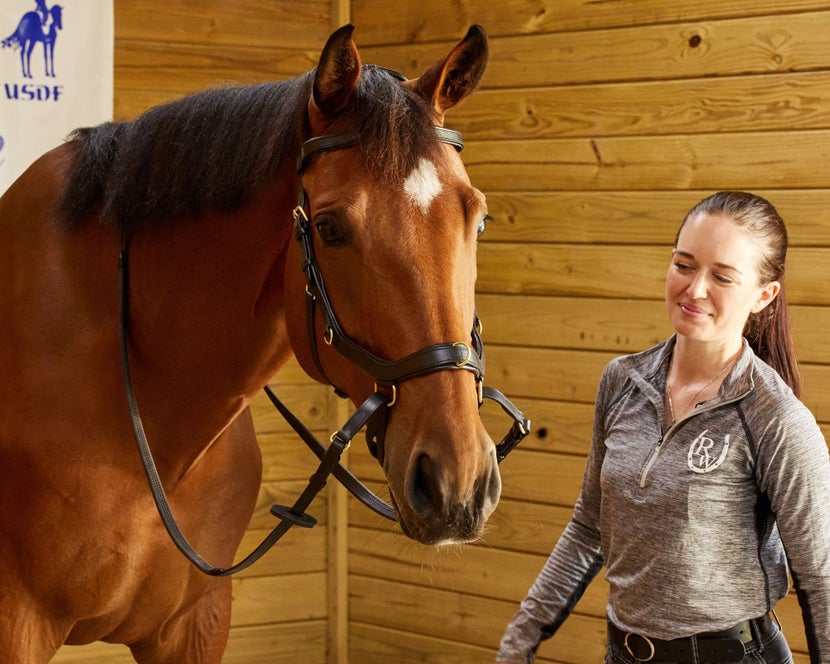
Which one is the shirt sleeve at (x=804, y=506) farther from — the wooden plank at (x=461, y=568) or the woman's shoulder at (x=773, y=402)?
the wooden plank at (x=461, y=568)

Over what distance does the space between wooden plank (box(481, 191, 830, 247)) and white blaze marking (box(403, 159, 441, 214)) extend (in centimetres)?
160

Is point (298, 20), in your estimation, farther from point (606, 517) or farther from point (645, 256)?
point (606, 517)

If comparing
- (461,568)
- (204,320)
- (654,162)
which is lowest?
(461,568)

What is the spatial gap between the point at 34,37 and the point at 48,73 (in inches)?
4.2

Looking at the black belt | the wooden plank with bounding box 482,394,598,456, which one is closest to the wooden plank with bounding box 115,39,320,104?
the wooden plank with bounding box 482,394,598,456

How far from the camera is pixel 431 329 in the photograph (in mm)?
1236

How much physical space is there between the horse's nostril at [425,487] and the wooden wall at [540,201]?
168 cm

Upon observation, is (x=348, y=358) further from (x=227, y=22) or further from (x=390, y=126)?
(x=227, y=22)

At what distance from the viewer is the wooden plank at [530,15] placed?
8.68 ft

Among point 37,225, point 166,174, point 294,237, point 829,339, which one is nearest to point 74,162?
point 37,225

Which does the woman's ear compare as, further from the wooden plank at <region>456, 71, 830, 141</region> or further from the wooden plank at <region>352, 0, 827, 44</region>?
the wooden plank at <region>352, 0, 827, 44</region>

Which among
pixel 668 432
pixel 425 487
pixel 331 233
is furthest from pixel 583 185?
pixel 425 487

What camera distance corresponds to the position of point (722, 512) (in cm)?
145

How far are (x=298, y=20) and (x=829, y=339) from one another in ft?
6.29
